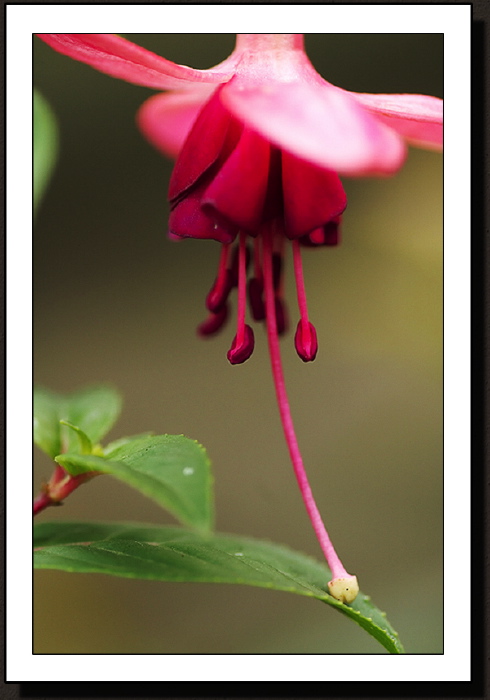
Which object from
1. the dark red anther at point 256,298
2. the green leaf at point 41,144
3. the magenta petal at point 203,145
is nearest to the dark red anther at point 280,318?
the dark red anther at point 256,298

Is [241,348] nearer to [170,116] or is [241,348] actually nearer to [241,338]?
[241,338]

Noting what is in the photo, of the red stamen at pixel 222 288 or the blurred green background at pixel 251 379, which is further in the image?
the blurred green background at pixel 251 379

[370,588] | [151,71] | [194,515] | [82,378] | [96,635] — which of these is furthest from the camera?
[370,588]

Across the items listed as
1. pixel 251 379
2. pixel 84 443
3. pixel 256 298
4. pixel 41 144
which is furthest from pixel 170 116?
pixel 251 379

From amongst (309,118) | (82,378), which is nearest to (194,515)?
(309,118)

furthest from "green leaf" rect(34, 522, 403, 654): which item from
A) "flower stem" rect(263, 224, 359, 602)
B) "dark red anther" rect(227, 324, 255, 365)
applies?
"dark red anther" rect(227, 324, 255, 365)

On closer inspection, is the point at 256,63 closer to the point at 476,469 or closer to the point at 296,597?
the point at 476,469

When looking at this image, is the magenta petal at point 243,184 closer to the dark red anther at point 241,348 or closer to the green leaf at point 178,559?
the dark red anther at point 241,348
